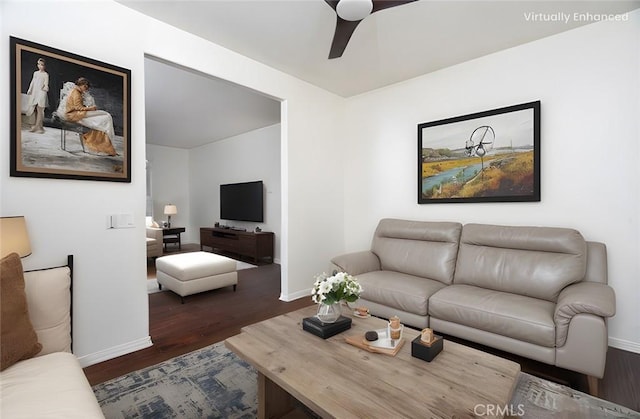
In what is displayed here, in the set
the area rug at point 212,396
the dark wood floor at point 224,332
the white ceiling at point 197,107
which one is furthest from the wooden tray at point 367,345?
the white ceiling at point 197,107

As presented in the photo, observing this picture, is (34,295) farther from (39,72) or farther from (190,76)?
(190,76)

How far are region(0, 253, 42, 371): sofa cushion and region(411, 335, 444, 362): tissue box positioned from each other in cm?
182

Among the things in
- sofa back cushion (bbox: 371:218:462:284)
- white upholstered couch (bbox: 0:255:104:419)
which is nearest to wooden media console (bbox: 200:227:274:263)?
sofa back cushion (bbox: 371:218:462:284)

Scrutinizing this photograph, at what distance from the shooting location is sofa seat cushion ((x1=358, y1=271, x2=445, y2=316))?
244 cm

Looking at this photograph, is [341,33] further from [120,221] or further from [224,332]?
[224,332]

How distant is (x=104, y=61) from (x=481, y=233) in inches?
135

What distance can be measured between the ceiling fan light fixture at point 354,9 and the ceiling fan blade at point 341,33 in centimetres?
5

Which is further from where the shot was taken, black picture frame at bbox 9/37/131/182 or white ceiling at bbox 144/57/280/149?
white ceiling at bbox 144/57/280/149

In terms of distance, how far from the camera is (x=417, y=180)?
3541 millimetres

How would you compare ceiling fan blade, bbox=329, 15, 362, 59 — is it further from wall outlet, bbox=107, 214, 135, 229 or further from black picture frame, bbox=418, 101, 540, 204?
wall outlet, bbox=107, 214, 135, 229

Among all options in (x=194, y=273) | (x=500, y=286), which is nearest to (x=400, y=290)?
(x=500, y=286)

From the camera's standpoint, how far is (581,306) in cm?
179

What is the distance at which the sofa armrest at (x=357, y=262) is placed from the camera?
300 centimetres

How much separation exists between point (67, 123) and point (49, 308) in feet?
3.97
